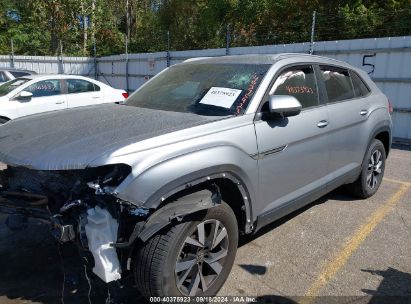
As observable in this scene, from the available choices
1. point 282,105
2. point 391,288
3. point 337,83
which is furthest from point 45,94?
point 391,288

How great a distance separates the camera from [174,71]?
435cm

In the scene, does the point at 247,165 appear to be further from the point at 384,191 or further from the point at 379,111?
the point at 384,191

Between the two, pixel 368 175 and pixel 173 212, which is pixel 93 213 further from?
pixel 368 175

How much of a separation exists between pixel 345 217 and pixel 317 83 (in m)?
1.61

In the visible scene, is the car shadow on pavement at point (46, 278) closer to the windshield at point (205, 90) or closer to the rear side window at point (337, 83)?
the windshield at point (205, 90)

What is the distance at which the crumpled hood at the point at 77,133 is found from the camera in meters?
2.60

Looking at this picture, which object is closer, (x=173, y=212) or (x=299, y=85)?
(x=173, y=212)

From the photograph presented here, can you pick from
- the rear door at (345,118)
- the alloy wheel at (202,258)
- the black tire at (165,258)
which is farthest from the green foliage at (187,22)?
the black tire at (165,258)

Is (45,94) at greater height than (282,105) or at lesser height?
lesser

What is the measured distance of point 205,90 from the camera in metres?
3.62

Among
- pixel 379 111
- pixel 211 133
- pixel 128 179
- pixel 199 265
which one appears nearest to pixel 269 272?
pixel 199 265

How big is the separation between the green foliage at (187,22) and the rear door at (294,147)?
10438 mm

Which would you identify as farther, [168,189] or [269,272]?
[269,272]

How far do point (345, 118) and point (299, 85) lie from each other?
80cm
